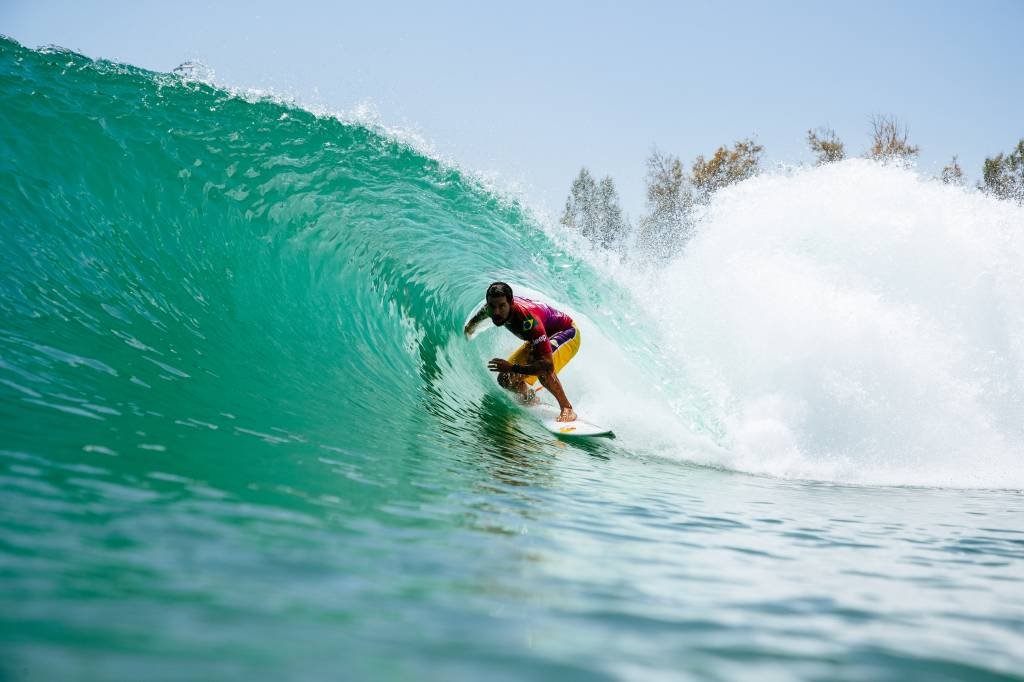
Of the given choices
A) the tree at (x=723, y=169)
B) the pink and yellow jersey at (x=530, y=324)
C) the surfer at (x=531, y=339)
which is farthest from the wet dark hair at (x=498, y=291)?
the tree at (x=723, y=169)

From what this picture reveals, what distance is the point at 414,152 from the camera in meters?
9.50

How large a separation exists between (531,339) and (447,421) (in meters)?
1.31

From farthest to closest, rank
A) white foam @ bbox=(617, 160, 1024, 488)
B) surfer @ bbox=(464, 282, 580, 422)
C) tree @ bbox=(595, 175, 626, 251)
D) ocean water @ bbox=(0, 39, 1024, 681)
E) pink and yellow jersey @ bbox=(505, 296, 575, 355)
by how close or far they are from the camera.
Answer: tree @ bbox=(595, 175, 626, 251), white foam @ bbox=(617, 160, 1024, 488), pink and yellow jersey @ bbox=(505, 296, 575, 355), surfer @ bbox=(464, 282, 580, 422), ocean water @ bbox=(0, 39, 1024, 681)

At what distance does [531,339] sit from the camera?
5953mm

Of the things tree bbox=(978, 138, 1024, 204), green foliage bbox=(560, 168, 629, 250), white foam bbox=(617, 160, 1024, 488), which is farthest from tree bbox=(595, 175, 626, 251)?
white foam bbox=(617, 160, 1024, 488)

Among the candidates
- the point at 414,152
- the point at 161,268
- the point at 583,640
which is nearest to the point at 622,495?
the point at 583,640

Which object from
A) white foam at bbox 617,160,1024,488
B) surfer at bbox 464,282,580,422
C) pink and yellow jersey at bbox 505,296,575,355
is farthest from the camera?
white foam at bbox 617,160,1024,488

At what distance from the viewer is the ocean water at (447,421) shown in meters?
1.38

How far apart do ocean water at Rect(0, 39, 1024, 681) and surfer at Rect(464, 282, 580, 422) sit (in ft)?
1.31

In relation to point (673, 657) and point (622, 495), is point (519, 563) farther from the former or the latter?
point (622, 495)

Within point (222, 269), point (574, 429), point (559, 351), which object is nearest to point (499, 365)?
point (574, 429)

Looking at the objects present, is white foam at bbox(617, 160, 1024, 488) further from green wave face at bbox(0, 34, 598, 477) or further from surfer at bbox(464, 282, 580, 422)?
green wave face at bbox(0, 34, 598, 477)

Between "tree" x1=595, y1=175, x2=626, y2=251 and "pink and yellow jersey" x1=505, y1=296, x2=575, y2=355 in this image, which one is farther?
"tree" x1=595, y1=175, x2=626, y2=251

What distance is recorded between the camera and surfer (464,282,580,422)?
568cm
